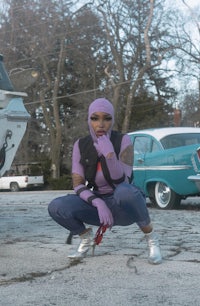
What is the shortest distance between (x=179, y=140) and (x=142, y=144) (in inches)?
35.4

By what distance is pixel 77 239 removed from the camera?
600cm

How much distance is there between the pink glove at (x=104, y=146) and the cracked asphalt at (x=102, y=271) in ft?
3.17

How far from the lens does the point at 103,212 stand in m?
4.46

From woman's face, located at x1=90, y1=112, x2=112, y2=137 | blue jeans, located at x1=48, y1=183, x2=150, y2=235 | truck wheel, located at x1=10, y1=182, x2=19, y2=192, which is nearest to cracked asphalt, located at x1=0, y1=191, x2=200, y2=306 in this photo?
blue jeans, located at x1=48, y1=183, x2=150, y2=235

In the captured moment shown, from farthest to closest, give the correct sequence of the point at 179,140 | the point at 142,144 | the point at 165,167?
1. the point at 142,144
2. the point at 179,140
3. the point at 165,167

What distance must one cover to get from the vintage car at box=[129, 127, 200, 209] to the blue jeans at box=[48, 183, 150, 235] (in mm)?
4742

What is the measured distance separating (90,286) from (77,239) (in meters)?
2.07

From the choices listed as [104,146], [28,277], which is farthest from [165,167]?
[28,277]

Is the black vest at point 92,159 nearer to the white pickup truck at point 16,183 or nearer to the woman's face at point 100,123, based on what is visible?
the woman's face at point 100,123

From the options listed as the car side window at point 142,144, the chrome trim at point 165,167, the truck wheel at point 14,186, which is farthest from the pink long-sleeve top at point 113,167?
the truck wheel at point 14,186

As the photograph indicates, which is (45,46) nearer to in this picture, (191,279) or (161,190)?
(161,190)

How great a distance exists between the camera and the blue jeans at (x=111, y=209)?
4453 millimetres

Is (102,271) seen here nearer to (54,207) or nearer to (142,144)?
(54,207)

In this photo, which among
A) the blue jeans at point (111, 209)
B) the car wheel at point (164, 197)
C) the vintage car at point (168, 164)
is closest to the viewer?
the blue jeans at point (111, 209)
